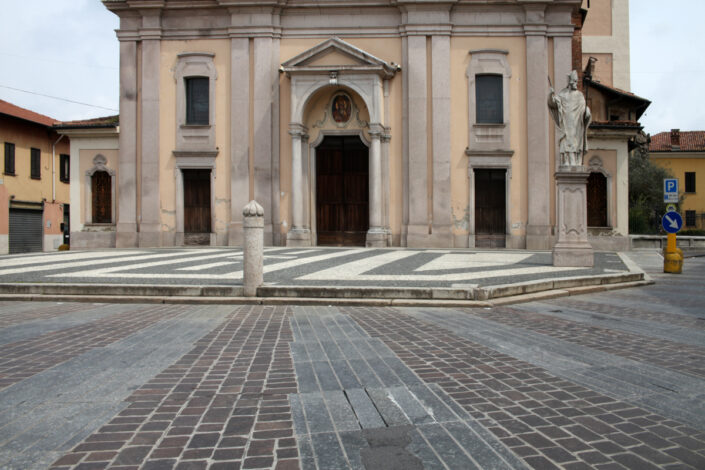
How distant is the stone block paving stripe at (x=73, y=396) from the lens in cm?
281

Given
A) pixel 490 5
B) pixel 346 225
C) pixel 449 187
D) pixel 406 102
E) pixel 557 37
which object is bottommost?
pixel 346 225

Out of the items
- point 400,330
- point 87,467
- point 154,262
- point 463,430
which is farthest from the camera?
point 154,262

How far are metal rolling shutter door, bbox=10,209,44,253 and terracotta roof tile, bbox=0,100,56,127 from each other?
5.44 m

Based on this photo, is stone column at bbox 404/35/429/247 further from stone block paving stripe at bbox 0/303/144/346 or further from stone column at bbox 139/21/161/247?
stone block paving stripe at bbox 0/303/144/346

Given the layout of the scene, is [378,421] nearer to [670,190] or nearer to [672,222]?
[672,222]

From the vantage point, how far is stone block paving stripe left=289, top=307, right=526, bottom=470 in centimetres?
266

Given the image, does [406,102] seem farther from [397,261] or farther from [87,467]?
[87,467]

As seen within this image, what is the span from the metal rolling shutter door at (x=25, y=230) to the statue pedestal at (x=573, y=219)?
30.5 meters

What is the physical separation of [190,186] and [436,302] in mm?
16446

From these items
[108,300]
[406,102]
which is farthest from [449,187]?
[108,300]

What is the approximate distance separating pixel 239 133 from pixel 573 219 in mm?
13706

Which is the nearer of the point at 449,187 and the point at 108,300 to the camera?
the point at 108,300

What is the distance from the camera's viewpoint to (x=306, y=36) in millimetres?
21453

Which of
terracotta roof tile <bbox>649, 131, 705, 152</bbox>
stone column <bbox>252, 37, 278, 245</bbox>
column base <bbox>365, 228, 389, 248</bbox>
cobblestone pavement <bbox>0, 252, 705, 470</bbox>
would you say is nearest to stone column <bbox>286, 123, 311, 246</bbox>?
stone column <bbox>252, 37, 278, 245</bbox>
